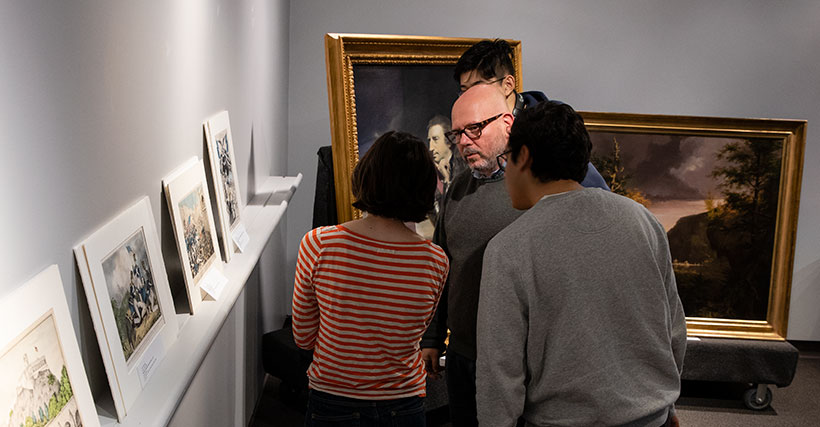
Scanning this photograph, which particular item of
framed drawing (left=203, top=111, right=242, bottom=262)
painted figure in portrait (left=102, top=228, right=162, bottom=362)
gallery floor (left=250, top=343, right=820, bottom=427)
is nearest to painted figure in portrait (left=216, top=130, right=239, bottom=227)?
framed drawing (left=203, top=111, right=242, bottom=262)

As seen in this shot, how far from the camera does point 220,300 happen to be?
1851mm

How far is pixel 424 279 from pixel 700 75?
3728mm

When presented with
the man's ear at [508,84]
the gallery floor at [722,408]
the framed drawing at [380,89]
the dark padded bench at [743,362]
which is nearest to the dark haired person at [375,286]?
the man's ear at [508,84]

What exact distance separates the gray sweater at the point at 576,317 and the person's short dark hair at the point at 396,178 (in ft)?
1.13

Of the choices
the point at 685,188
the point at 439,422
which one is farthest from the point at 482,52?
the point at 685,188

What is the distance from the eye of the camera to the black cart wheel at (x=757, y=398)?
4.14 metres

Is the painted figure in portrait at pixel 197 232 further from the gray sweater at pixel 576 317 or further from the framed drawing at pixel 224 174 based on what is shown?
the gray sweater at pixel 576 317

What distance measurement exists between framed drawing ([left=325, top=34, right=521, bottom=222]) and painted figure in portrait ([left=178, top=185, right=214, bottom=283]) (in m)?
1.08

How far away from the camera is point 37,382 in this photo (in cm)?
92

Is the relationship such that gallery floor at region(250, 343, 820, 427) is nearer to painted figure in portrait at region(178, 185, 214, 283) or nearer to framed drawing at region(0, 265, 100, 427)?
painted figure in portrait at region(178, 185, 214, 283)

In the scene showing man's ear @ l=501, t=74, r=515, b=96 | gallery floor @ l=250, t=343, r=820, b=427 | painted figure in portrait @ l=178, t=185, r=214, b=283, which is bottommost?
gallery floor @ l=250, t=343, r=820, b=427

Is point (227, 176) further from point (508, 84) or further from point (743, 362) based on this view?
point (743, 362)

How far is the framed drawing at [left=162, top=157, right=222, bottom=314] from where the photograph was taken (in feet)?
5.56

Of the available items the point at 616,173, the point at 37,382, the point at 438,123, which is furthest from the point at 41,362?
the point at 616,173
